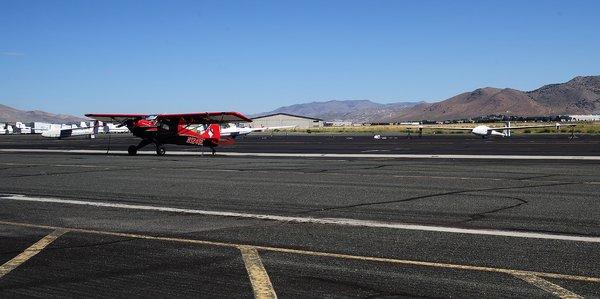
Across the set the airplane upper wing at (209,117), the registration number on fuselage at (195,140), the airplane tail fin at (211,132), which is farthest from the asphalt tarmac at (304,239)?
the airplane tail fin at (211,132)

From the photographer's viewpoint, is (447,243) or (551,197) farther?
(551,197)

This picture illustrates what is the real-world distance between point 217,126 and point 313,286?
31.6 meters

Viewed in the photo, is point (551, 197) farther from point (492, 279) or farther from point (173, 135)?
point (173, 135)

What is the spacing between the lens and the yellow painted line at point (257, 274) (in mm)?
5703

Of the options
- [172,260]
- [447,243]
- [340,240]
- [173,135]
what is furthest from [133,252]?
[173,135]

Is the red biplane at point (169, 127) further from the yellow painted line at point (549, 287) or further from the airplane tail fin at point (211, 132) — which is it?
the yellow painted line at point (549, 287)

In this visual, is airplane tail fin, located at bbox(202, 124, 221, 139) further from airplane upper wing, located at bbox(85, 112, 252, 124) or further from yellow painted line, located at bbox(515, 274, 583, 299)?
yellow painted line, located at bbox(515, 274, 583, 299)

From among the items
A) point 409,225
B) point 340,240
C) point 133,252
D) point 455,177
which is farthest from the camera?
point 455,177

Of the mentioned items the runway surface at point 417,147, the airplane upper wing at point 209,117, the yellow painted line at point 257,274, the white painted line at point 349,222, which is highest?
the airplane upper wing at point 209,117

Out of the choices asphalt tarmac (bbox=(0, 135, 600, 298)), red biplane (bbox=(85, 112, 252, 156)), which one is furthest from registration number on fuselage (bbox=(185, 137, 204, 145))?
asphalt tarmac (bbox=(0, 135, 600, 298))

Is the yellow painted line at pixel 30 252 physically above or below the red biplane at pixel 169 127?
below

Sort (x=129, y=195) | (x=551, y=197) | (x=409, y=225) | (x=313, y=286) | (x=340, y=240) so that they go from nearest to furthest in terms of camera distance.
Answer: (x=313, y=286), (x=340, y=240), (x=409, y=225), (x=551, y=197), (x=129, y=195)

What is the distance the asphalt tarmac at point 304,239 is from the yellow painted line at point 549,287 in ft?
0.07

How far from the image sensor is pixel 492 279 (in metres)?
6.11
